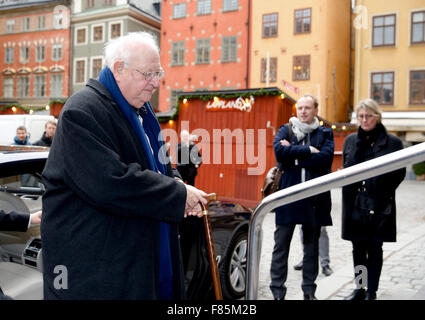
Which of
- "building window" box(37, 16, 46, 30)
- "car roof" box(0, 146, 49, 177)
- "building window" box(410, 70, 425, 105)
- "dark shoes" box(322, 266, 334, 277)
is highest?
"building window" box(37, 16, 46, 30)

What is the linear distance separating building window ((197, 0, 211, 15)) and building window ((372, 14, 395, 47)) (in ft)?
33.4

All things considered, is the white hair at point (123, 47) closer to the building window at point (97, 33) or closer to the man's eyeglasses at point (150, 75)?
the man's eyeglasses at point (150, 75)

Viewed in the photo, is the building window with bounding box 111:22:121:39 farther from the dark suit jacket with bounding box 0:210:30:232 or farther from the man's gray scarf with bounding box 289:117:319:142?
the dark suit jacket with bounding box 0:210:30:232

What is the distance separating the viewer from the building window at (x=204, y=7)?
2905cm

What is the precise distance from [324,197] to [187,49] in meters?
27.1

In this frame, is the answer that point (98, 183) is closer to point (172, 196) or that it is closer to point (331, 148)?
point (172, 196)

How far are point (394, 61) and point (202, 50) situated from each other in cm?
1175

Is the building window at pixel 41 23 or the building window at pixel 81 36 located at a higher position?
the building window at pixel 41 23

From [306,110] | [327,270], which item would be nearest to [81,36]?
[327,270]

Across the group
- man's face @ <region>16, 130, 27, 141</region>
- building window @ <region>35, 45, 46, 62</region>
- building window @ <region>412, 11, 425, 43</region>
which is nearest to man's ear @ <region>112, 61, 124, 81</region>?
man's face @ <region>16, 130, 27, 141</region>

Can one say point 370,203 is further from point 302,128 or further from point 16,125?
point 16,125

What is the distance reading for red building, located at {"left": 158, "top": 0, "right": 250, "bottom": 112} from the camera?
2827 centimetres

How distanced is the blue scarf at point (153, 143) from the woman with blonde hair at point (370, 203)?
2171mm

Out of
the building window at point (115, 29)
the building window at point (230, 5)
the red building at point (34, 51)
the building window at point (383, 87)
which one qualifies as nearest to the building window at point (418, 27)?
the building window at point (383, 87)
